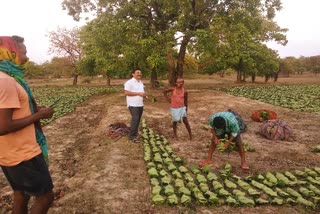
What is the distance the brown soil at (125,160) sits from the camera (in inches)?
206

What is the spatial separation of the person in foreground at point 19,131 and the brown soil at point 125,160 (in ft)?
6.92

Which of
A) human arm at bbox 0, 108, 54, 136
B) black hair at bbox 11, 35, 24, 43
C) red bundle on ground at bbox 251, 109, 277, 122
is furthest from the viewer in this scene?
red bundle on ground at bbox 251, 109, 277, 122

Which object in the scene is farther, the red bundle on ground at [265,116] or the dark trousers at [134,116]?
the red bundle on ground at [265,116]

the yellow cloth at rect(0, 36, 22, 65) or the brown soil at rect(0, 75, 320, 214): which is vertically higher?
the yellow cloth at rect(0, 36, 22, 65)

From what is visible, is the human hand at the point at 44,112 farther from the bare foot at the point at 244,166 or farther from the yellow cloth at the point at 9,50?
the bare foot at the point at 244,166

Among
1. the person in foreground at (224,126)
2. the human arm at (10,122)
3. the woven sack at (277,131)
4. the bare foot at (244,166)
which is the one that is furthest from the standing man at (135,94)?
the human arm at (10,122)

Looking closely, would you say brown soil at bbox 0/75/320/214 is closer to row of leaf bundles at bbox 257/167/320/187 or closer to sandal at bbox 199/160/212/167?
sandal at bbox 199/160/212/167

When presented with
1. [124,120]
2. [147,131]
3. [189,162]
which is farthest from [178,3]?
[189,162]

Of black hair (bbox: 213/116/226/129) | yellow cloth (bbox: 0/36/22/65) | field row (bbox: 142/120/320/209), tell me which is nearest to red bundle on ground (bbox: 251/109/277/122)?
field row (bbox: 142/120/320/209)

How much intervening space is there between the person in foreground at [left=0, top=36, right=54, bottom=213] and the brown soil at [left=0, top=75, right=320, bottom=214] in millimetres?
2110

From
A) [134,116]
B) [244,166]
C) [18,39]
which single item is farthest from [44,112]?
[134,116]

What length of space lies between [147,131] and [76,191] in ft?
17.0

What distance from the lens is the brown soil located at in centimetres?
523

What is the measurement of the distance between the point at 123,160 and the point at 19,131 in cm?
464
